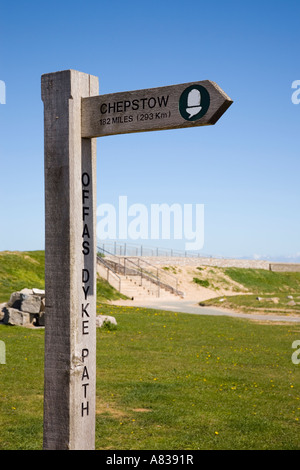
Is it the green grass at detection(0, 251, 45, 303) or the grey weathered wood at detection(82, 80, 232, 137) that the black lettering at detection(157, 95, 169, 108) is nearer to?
the grey weathered wood at detection(82, 80, 232, 137)

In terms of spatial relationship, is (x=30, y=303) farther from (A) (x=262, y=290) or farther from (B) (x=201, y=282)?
(A) (x=262, y=290)

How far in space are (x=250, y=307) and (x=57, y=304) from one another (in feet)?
86.4

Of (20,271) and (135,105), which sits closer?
(135,105)

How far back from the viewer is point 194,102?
5055mm

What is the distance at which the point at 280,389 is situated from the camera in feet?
38.5

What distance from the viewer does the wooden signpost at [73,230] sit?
17.5 feet

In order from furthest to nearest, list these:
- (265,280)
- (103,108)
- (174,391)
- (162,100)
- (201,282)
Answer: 1. (265,280)
2. (201,282)
3. (174,391)
4. (103,108)
5. (162,100)

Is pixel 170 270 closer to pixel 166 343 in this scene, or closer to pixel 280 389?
pixel 166 343

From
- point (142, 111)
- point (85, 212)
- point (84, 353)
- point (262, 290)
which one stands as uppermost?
point (142, 111)

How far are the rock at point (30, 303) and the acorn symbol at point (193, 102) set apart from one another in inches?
578

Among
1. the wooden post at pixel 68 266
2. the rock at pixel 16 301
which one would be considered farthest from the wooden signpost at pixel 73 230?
the rock at pixel 16 301

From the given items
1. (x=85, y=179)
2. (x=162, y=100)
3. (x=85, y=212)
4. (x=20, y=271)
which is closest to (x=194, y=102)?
(x=162, y=100)

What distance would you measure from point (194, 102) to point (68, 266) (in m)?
1.94

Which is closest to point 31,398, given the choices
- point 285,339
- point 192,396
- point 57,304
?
point 192,396
